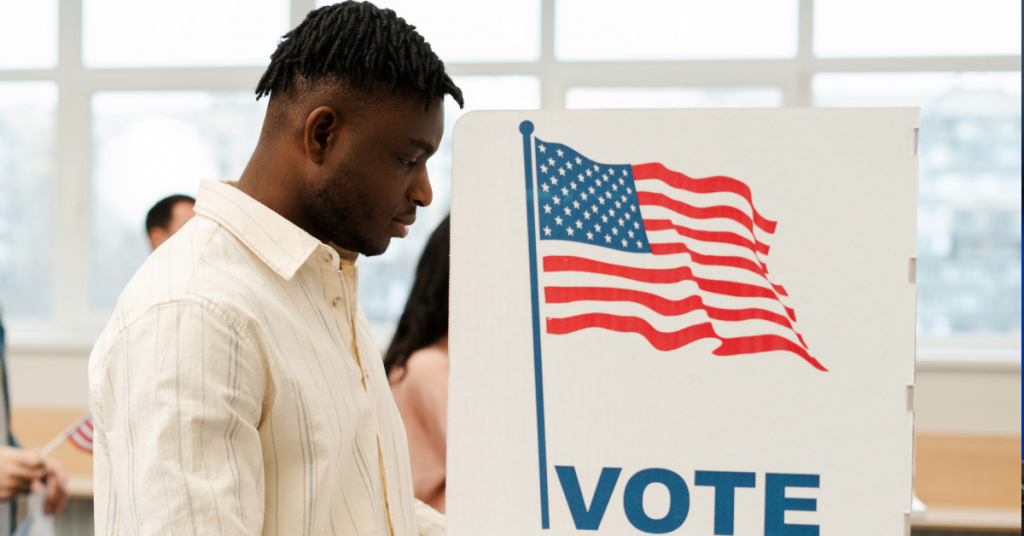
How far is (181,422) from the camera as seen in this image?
0.53 metres

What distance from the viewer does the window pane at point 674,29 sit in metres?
3.20

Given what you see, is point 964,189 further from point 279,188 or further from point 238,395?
point 238,395

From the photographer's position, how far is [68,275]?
140 inches

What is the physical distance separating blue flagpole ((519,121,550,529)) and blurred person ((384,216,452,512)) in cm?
93

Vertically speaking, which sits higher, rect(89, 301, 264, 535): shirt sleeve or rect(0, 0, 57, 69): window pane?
rect(0, 0, 57, 69): window pane

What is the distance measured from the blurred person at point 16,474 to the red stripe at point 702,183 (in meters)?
1.54

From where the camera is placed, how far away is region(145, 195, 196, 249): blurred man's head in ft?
6.54

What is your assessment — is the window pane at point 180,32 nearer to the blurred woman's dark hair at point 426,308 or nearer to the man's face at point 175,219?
the man's face at point 175,219

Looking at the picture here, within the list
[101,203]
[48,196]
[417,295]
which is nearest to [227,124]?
[101,203]

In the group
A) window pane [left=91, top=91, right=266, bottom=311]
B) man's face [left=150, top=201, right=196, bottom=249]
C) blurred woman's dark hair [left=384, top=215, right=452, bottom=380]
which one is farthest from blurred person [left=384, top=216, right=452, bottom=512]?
window pane [left=91, top=91, right=266, bottom=311]

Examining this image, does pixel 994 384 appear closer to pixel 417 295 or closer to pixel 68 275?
pixel 417 295

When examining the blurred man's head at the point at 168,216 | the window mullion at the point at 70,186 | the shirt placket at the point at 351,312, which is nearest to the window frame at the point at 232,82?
the window mullion at the point at 70,186

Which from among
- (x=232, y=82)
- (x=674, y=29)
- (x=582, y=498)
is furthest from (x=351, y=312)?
(x=232, y=82)

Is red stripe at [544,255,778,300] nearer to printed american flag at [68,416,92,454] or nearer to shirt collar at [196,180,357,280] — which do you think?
shirt collar at [196,180,357,280]
